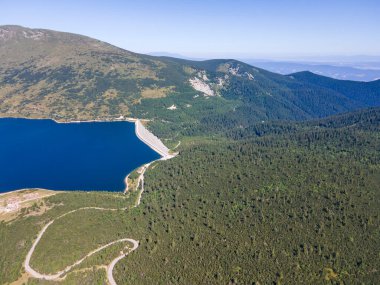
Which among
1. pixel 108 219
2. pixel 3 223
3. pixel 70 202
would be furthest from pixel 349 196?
pixel 3 223

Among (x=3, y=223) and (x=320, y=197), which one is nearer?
(x=3, y=223)

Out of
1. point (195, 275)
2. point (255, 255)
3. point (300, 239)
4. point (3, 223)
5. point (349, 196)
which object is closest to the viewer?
point (195, 275)

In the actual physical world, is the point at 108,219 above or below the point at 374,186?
below

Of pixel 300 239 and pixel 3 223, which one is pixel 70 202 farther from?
pixel 300 239

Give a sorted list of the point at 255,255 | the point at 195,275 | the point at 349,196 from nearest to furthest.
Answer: the point at 195,275 → the point at 255,255 → the point at 349,196

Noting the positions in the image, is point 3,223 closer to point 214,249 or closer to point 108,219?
point 108,219

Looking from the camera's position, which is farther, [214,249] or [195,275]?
[214,249]

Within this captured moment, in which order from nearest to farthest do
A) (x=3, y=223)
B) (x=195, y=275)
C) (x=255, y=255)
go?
(x=195, y=275) < (x=255, y=255) < (x=3, y=223)

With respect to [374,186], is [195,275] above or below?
below

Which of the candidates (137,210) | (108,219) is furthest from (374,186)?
(108,219)
